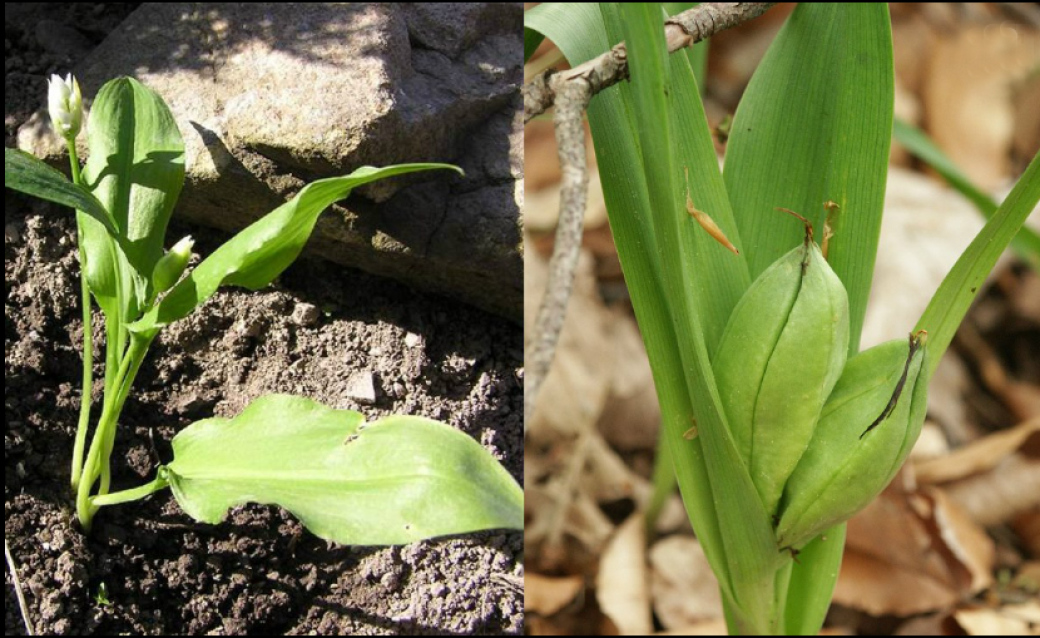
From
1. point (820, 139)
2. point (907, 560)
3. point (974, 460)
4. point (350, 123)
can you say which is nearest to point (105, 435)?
point (350, 123)

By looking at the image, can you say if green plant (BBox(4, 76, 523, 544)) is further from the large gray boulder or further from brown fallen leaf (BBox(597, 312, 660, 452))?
brown fallen leaf (BBox(597, 312, 660, 452))

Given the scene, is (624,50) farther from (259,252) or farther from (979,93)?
(979,93)

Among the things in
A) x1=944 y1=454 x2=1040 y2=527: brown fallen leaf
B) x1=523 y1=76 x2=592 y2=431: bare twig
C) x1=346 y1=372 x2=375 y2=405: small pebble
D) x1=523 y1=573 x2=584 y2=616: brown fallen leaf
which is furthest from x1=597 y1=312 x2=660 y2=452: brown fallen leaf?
x1=523 y1=76 x2=592 y2=431: bare twig

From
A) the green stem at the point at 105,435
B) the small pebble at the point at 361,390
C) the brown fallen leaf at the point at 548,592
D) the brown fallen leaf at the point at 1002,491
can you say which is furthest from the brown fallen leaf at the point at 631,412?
the green stem at the point at 105,435

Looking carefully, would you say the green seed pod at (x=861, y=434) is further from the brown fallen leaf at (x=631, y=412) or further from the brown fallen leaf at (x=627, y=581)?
the brown fallen leaf at (x=631, y=412)

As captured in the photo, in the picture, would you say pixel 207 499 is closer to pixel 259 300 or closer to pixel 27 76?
pixel 259 300

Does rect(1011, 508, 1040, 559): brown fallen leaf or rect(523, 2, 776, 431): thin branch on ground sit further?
rect(1011, 508, 1040, 559): brown fallen leaf

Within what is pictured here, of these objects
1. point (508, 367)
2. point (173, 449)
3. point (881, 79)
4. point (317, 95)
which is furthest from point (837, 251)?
point (173, 449)
